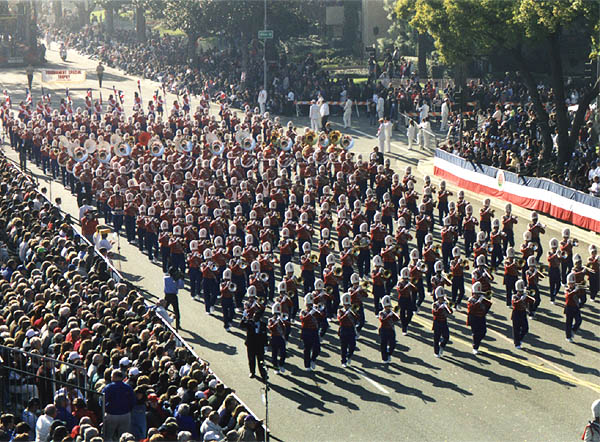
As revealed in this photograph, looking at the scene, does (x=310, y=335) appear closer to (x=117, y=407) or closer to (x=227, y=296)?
(x=227, y=296)

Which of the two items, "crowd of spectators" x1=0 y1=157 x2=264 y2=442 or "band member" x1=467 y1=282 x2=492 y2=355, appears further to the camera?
"band member" x1=467 y1=282 x2=492 y2=355

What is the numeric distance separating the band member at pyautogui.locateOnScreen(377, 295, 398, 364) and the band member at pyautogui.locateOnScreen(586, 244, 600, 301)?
17.7 ft

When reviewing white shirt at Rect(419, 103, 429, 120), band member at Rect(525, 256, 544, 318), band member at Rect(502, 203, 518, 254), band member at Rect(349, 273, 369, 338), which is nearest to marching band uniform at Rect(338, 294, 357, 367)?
band member at Rect(349, 273, 369, 338)

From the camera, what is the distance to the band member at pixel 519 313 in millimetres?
21422

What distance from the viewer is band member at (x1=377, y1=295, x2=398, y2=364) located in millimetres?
20922

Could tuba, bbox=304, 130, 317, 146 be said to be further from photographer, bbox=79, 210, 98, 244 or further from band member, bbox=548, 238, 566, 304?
band member, bbox=548, 238, 566, 304

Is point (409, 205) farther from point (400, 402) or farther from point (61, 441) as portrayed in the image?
point (61, 441)

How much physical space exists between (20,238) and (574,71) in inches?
1424

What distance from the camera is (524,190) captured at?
33438 mm

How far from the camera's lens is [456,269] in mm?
24016

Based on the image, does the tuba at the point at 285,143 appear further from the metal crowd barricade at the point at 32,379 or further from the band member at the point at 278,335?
the metal crowd barricade at the point at 32,379

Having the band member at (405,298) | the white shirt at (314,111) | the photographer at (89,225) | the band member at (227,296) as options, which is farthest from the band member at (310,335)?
the white shirt at (314,111)

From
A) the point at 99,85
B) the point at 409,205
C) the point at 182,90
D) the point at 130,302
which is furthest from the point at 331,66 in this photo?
the point at 130,302

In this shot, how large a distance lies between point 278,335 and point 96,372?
5.73 metres
